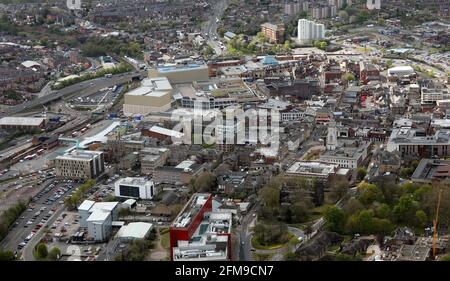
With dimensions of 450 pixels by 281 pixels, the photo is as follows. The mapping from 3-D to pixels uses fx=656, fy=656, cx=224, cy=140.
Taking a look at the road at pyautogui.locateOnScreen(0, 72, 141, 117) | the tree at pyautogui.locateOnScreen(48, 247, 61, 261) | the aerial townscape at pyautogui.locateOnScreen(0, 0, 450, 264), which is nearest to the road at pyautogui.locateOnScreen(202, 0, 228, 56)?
the aerial townscape at pyautogui.locateOnScreen(0, 0, 450, 264)

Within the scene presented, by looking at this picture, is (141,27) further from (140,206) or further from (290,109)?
(140,206)

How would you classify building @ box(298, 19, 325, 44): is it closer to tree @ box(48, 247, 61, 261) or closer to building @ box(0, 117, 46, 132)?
building @ box(0, 117, 46, 132)

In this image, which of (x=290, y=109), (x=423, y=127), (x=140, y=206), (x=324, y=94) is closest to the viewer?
(x=140, y=206)

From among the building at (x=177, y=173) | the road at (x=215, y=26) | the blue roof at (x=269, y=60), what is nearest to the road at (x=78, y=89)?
the blue roof at (x=269, y=60)

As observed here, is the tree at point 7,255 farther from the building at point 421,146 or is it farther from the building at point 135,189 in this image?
the building at point 421,146

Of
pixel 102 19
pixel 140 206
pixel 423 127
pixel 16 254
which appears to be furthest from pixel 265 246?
pixel 102 19

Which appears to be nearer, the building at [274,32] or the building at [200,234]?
the building at [200,234]

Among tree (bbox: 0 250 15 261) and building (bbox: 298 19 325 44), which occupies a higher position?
building (bbox: 298 19 325 44)
